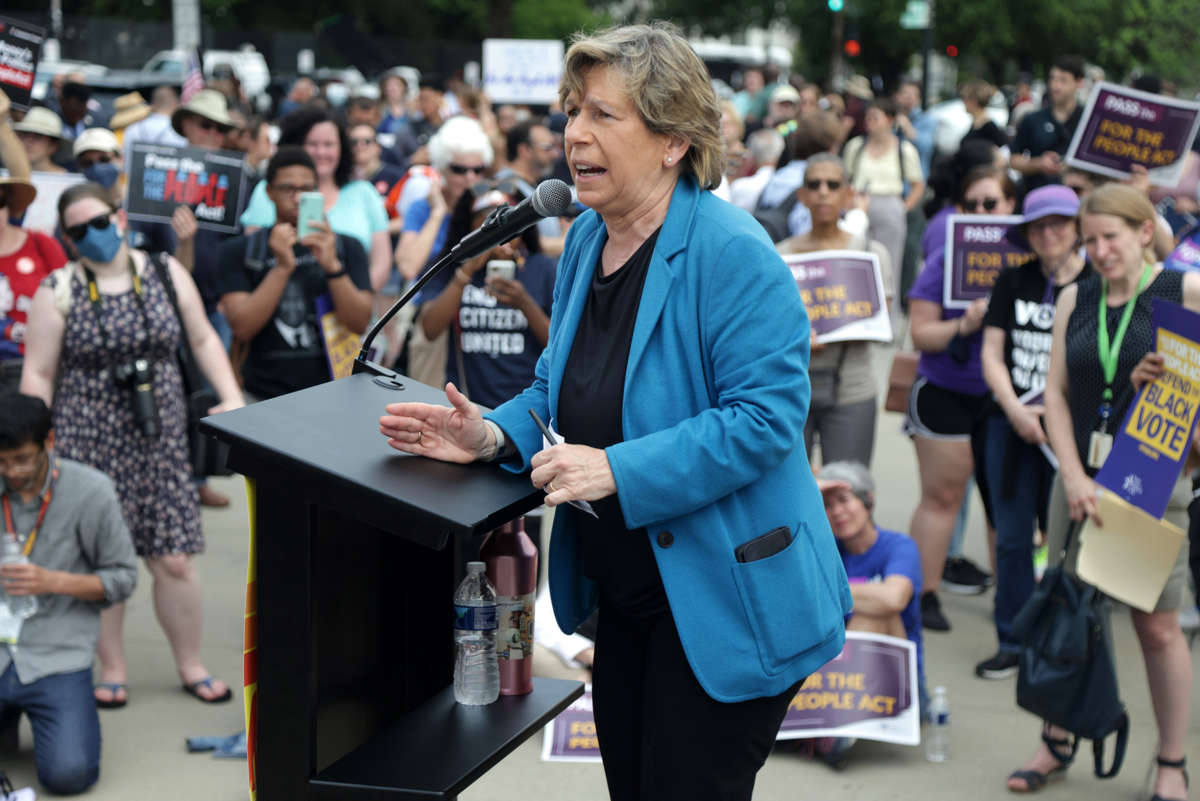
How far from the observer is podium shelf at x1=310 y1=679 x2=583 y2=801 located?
93.6 inches

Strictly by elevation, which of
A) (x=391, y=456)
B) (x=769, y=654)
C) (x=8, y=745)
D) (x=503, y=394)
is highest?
(x=391, y=456)

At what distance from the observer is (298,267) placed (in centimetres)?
585

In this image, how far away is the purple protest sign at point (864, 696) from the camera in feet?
16.4

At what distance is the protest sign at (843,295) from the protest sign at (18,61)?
3860mm

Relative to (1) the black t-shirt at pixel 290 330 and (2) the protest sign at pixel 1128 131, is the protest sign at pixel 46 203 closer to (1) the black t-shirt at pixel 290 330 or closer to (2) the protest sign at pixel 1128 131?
(1) the black t-shirt at pixel 290 330

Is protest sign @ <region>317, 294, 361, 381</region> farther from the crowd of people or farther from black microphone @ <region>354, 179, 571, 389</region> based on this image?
black microphone @ <region>354, 179, 571, 389</region>

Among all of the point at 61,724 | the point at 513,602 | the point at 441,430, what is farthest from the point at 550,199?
the point at 61,724

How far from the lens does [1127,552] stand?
4.57 meters

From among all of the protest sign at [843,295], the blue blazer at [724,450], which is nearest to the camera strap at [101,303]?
the protest sign at [843,295]

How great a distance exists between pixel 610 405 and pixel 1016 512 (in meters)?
3.83

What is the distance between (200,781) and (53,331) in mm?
1716

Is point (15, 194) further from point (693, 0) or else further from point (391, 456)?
point (693, 0)

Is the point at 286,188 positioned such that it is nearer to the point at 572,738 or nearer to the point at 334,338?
the point at 334,338

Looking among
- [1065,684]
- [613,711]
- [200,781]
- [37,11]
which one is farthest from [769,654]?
[37,11]
